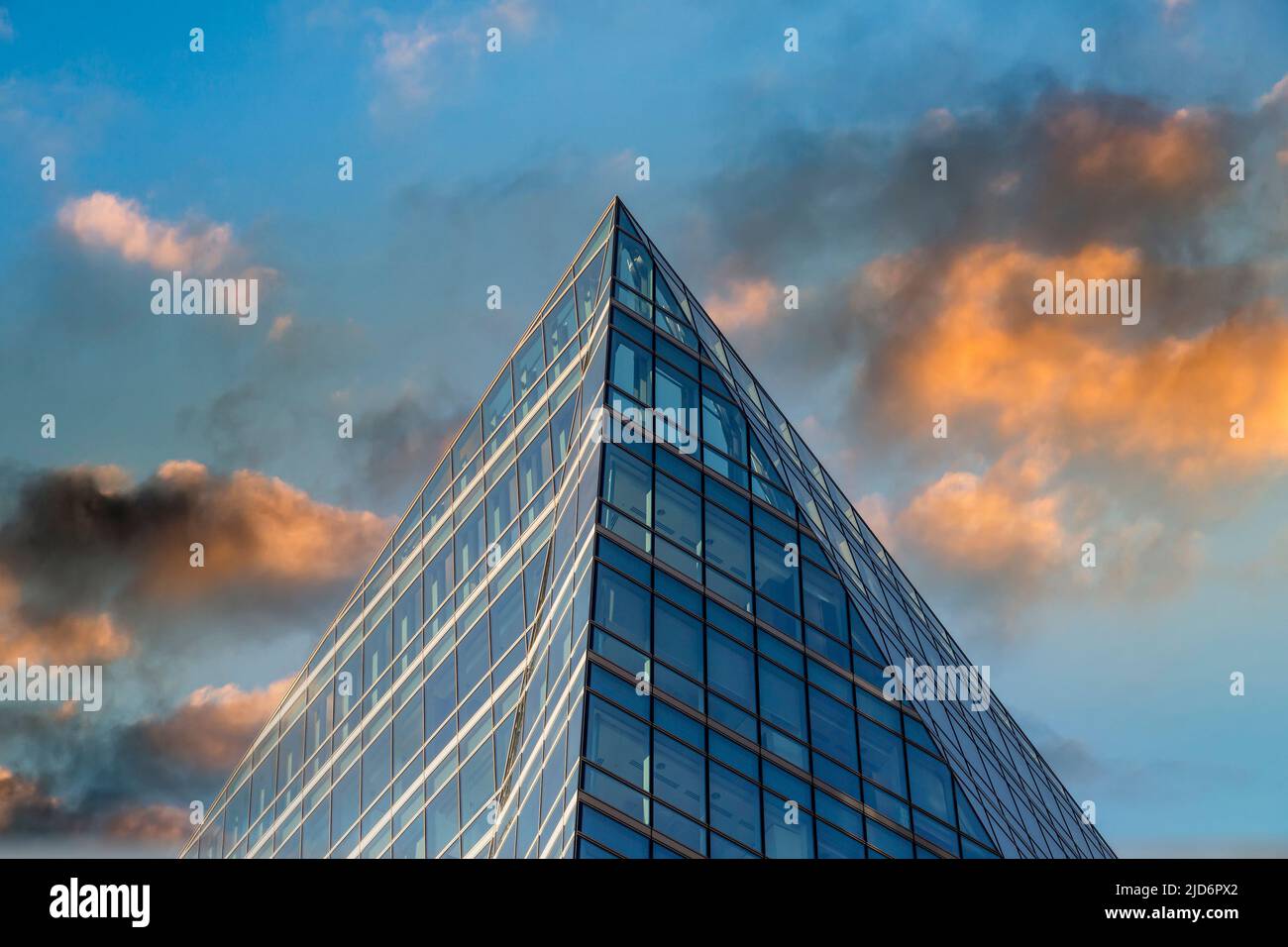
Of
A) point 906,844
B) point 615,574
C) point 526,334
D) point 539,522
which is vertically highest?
point 526,334

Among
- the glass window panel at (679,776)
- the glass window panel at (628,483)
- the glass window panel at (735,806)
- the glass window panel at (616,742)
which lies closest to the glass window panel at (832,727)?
the glass window panel at (735,806)

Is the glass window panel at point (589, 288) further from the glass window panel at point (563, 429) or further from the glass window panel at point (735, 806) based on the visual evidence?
the glass window panel at point (735, 806)

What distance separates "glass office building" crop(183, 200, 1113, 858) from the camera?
33.8m

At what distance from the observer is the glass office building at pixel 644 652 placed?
1329 inches

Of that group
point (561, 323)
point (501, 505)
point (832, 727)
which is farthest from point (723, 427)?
point (561, 323)

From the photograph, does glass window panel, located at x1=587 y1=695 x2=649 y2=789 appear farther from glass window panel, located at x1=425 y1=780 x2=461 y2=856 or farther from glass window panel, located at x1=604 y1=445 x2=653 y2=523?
glass window panel, located at x1=425 y1=780 x2=461 y2=856

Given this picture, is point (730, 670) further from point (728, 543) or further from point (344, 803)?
point (344, 803)

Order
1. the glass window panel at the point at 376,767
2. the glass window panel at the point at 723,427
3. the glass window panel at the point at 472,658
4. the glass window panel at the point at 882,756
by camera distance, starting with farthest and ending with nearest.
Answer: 1. the glass window panel at the point at 376,767
2. the glass window panel at the point at 472,658
3. the glass window panel at the point at 723,427
4. the glass window panel at the point at 882,756

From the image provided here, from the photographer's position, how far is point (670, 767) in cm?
3316

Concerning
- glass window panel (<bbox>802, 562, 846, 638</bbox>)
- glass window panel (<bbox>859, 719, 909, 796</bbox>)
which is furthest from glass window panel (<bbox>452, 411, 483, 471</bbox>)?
glass window panel (<bbox>859, 719, 909, 796</bbox>)

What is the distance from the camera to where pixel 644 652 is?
34719 mm
